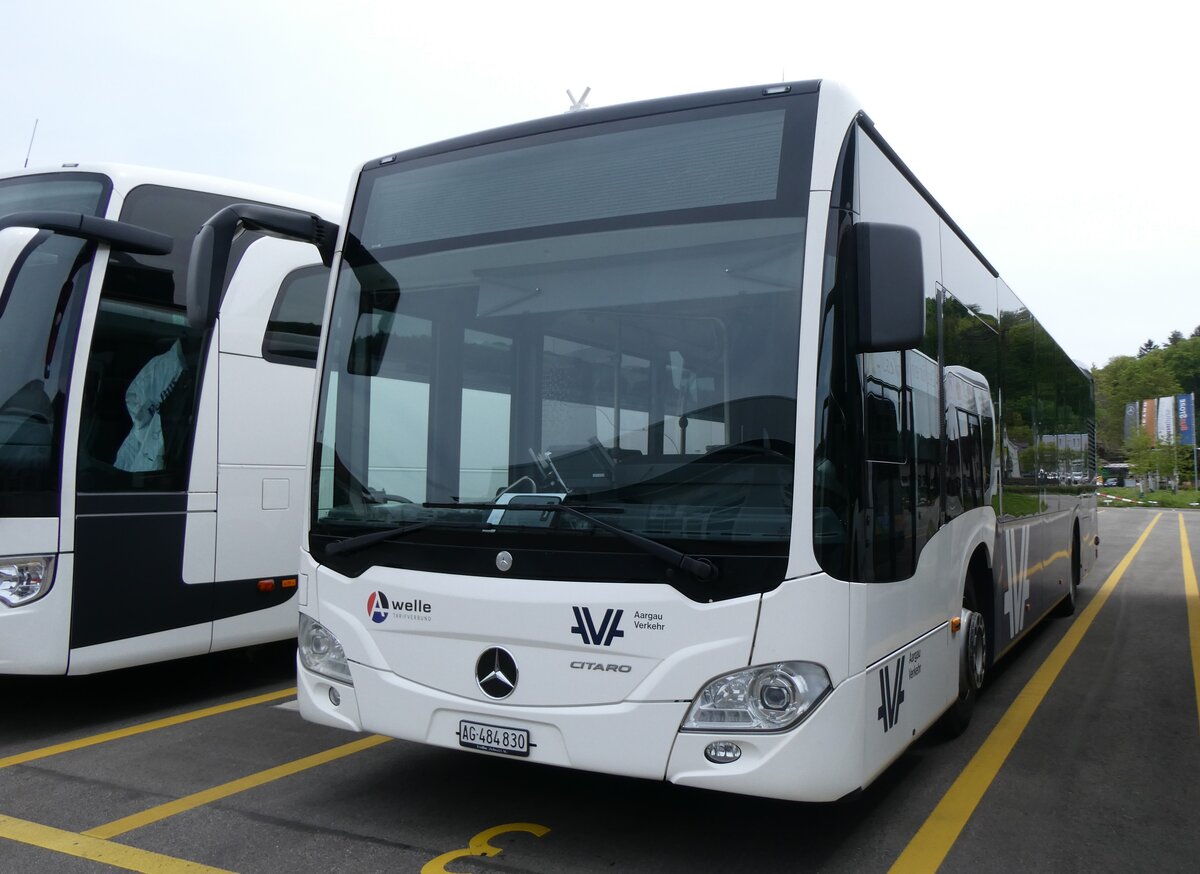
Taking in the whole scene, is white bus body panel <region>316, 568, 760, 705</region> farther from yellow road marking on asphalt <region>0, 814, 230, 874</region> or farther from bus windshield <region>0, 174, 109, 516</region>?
bus windshield <region>0, 174, 109, 516</region>

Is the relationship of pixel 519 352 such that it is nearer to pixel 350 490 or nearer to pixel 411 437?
pixel 411 437

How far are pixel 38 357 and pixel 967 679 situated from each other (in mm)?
5320

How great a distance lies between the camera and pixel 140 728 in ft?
20.3

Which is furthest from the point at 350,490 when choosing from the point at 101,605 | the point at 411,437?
the point at 101,605

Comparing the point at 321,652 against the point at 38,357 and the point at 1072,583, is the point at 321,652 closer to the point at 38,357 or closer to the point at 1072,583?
the point at 38,357

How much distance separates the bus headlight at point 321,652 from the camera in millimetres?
4449

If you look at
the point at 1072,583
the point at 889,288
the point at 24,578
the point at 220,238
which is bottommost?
the point at 1072,583

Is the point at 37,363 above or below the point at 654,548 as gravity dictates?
above

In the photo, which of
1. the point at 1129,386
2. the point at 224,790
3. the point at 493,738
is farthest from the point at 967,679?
the point at 1129,386

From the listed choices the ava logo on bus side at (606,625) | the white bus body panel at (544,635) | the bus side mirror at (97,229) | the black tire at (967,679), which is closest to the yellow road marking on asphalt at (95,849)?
the white bus body panel at (544,635)

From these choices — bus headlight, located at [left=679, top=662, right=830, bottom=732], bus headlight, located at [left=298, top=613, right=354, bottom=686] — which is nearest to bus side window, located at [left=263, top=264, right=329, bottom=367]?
bus headlight, located at [left=298, top=613, right=354, bottom=686]

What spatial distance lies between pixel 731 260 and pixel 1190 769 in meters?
3.81

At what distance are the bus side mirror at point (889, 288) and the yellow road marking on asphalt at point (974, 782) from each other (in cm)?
194

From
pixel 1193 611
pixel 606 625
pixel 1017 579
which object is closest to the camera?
pixel 606 625
